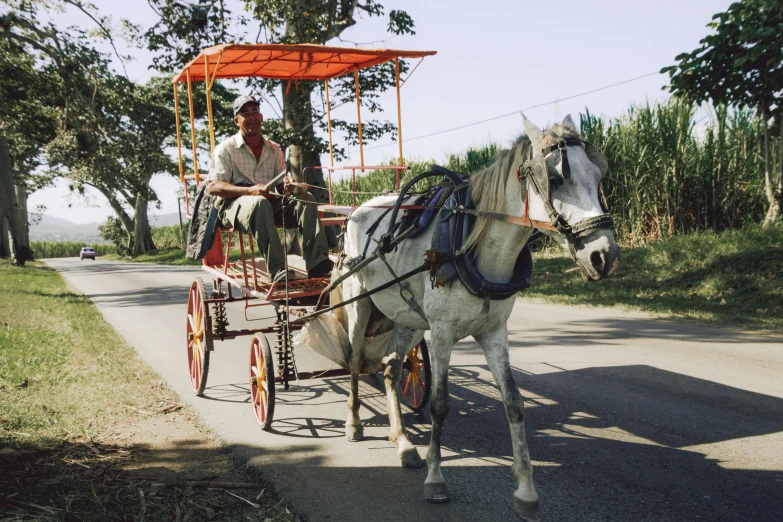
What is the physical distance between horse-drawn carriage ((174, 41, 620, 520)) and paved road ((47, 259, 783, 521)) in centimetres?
24

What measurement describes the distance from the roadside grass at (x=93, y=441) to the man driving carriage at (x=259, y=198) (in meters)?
1.66

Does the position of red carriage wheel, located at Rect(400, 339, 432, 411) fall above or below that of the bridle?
below

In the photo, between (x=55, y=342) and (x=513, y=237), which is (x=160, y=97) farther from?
(x=513, y=237)

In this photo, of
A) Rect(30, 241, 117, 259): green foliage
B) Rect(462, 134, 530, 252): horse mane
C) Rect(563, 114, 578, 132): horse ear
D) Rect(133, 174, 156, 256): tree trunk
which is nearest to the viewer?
Rect(563, 114, 578, 132): horse ear

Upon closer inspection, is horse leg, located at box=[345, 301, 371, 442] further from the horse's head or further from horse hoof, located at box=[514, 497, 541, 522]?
the horse's head

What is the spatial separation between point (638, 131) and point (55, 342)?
12.3 meters

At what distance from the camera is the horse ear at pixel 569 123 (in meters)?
3.49

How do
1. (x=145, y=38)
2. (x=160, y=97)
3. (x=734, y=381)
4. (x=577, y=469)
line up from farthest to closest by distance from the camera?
(x=160, y=97) < (x=145, y=38) < (x=734, y=381) < (x=577, y=469)

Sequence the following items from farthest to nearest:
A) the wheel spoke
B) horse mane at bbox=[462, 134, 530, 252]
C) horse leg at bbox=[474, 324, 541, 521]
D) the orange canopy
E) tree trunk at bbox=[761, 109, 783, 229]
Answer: tree trunk at bbox=[761, 109, 783, 229], the wheel spoke, the orange canopy, horse mane at bbox=[462, 134, 530, 252], horse leg at bbox=[474, 324, 541, 521]

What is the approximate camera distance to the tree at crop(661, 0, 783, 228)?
1068 centimetres

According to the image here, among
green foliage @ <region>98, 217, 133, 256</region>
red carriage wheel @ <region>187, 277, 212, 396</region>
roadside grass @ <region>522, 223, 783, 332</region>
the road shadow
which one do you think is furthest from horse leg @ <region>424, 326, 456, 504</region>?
green foliage @ <region>98, 217, 133, 256</region>

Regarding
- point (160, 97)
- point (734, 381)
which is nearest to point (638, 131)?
point (734, 381)

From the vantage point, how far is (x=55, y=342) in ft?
29.4

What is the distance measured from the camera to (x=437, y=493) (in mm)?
3885
